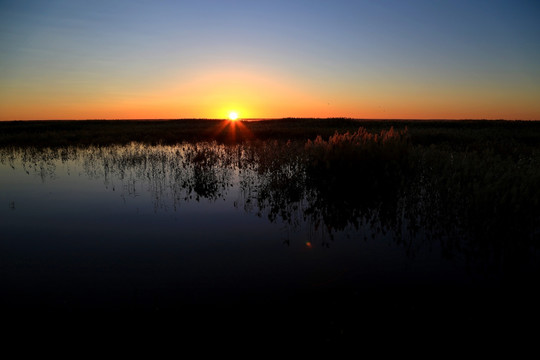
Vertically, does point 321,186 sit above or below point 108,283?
above

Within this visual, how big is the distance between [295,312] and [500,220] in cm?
389

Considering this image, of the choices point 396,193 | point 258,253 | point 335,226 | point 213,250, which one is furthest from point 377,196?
point 213,250

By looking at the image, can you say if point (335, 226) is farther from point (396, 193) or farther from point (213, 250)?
point (213, 250)

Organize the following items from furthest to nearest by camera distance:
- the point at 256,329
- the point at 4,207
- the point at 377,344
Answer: the point at 4,207
the point at 256,329
the point at 377,344

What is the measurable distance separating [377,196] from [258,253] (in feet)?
11.7

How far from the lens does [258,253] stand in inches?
202

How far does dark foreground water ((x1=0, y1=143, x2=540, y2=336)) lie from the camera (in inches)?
148

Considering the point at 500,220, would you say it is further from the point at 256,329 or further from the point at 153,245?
the point at 153,245

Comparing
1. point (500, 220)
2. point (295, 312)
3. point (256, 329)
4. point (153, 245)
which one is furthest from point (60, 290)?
point (500, 220)

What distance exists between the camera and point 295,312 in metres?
3.52

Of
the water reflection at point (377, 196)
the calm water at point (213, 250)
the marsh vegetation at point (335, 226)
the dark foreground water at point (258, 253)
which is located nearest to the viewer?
the dark foreground water at point (258, 253)

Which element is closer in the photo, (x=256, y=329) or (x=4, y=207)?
(x=256, y=329)

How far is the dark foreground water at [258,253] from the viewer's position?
3764 millimetres

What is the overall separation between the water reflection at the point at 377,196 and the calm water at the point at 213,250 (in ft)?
0.22
